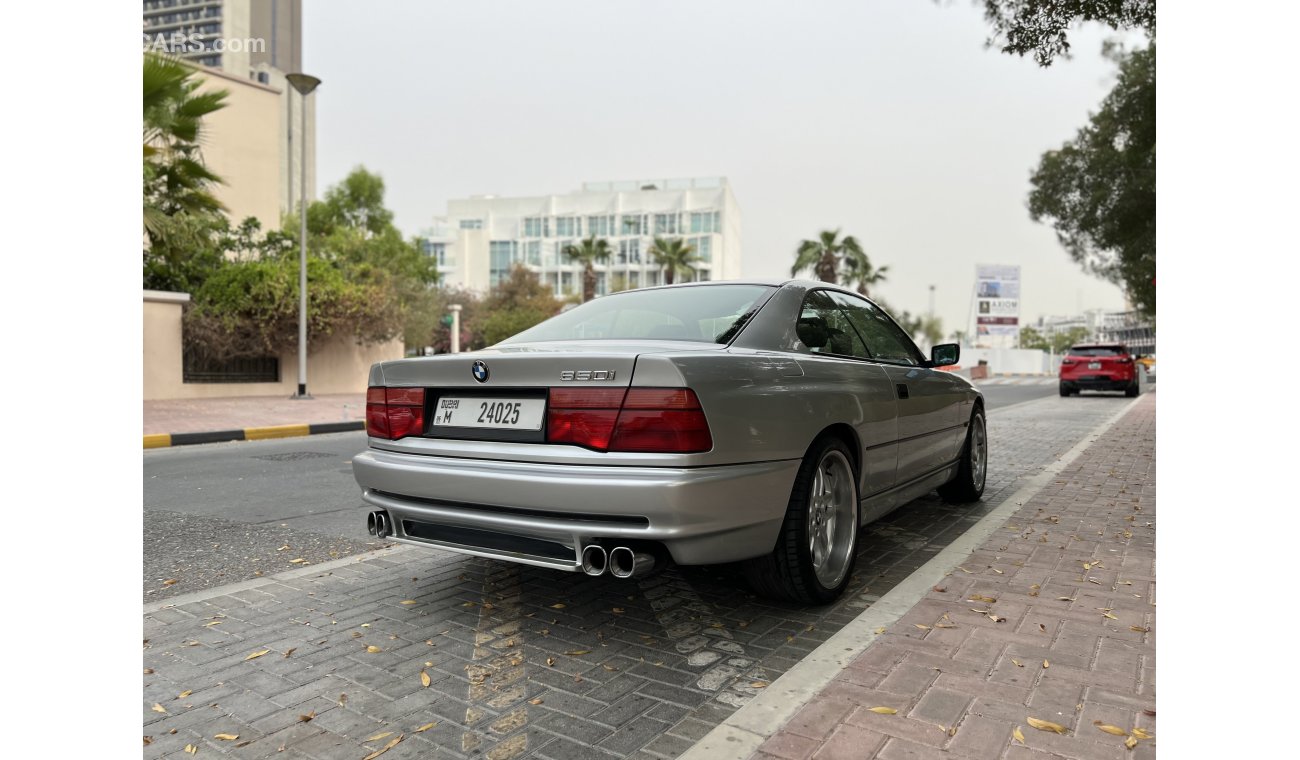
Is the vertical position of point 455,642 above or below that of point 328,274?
below

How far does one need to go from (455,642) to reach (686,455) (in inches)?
49.4

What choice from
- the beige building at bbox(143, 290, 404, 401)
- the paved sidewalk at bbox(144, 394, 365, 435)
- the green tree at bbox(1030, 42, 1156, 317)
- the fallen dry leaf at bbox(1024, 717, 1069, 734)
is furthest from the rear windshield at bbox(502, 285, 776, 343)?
the green tree at bbox(1030, 42, 1156, 317)

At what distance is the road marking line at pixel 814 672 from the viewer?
2.43 m

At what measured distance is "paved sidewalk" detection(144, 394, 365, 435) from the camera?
12969 mm

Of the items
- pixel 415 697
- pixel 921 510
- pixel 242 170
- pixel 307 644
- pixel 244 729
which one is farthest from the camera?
pixel 242 170

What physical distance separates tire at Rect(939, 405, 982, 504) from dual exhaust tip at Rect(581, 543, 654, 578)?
146 inches

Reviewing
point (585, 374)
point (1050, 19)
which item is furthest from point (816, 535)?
point (1050, 19)

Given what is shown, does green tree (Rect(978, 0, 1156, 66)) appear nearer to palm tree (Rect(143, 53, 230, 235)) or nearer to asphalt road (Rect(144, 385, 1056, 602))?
asphalt road (Rect(144, 385, 1056, 602))

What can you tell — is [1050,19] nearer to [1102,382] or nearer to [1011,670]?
[1011,670]

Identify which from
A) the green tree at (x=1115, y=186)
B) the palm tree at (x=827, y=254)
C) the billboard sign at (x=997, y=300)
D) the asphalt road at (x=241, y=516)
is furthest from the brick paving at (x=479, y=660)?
the billboard sign at (x=997, y=300)

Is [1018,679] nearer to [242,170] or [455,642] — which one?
[455,642]

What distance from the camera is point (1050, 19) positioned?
32.1 ft

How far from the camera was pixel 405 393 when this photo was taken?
12.1ft

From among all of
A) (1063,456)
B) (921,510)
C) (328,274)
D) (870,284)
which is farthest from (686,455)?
(870,284)
